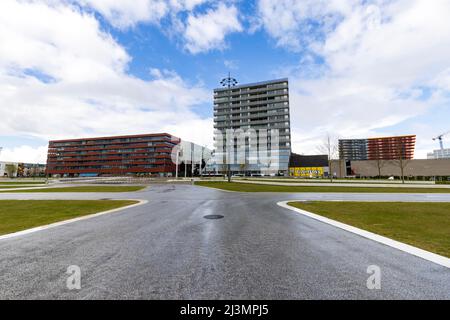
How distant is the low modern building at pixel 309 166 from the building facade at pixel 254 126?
454cm

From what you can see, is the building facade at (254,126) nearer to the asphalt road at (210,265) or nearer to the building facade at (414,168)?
the building facade at (414,168)

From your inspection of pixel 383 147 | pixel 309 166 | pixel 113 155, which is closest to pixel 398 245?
pixel 309 166

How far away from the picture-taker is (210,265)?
154 inches

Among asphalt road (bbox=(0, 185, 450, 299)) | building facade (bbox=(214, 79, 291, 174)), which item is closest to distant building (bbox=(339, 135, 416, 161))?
building facade (bbox=(214, 79, 291, 174))

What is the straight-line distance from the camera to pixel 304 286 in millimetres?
3062

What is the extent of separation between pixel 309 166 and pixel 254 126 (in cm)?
3262

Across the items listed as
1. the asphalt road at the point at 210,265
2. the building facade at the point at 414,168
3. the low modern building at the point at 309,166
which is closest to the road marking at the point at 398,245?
the asphalt road at the point at 210,265

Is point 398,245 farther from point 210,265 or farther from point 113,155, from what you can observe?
point 113,155

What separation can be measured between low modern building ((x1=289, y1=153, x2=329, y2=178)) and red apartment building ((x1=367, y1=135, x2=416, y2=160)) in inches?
5085

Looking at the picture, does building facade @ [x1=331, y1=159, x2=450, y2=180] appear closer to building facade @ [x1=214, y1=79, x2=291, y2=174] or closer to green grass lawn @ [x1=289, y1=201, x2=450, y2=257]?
building facade @ [x1=214, y1=79, x2=291, y2=174]

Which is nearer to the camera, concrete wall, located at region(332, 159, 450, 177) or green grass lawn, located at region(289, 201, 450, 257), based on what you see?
green grass lawn, located at region(289, 201, 450, 257)

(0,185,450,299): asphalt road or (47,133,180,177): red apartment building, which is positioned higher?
(47,133,180,177): red apartment building

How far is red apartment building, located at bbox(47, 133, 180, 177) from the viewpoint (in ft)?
345
